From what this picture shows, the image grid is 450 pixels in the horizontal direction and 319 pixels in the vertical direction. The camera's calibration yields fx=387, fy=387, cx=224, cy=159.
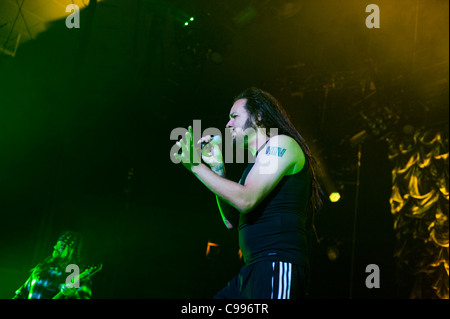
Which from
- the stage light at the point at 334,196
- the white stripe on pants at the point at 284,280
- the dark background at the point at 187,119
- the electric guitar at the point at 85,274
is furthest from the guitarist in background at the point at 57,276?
the stage light at the point at 334,196

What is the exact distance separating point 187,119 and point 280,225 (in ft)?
13.2

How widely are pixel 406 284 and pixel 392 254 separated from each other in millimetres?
465

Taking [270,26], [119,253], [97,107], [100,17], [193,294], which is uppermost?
[270,26]

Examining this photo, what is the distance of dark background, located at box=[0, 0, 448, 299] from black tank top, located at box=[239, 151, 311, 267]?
134 inches

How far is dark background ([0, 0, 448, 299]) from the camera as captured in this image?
4.82 m

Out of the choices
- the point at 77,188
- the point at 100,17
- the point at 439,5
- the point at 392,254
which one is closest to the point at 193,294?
the point at 77,188

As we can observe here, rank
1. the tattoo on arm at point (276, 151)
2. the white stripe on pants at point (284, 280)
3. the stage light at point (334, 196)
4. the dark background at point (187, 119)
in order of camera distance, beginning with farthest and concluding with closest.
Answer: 1. the stage light at point (334, 196)
2. the dark background at point (187, 119)
3. the tattoo on arm at point (276, 151)
4. the white stripe on pants at point (284, 280)

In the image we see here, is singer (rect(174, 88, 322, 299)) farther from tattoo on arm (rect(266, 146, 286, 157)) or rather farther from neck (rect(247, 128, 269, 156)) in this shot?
neck (rect(247, 128, 269, 156))

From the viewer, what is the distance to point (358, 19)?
5.46 m

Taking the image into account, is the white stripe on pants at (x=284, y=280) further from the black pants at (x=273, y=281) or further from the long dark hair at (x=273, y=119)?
the long dark hair at (x=273, y=119)

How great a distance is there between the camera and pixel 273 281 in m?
1.64

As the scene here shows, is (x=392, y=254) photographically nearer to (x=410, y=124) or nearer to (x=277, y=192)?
(x=410, y=124)

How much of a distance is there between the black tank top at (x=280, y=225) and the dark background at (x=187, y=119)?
3.40 meters

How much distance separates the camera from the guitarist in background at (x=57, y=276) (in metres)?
4.25
